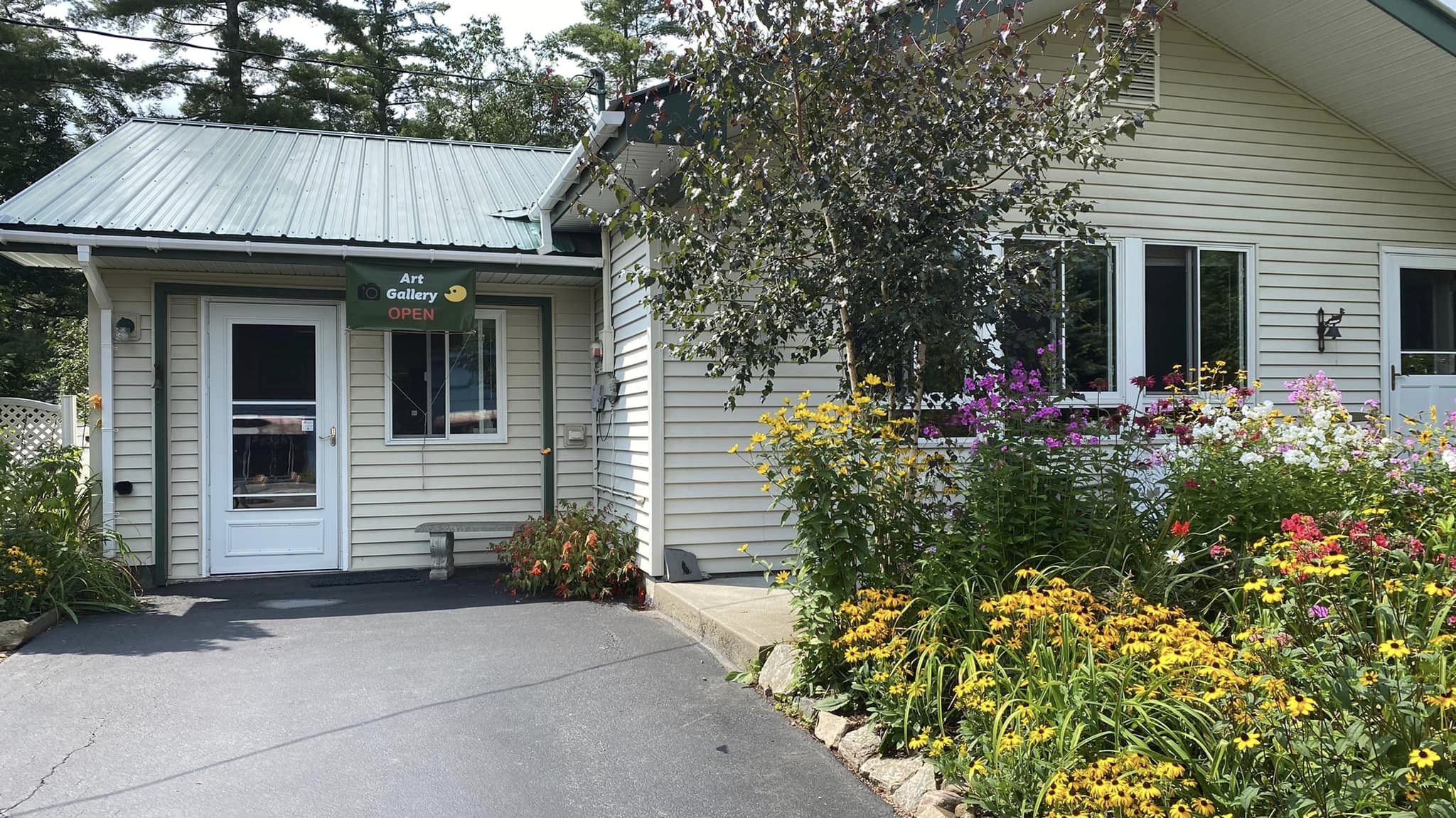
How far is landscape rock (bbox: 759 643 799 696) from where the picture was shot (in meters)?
4.54

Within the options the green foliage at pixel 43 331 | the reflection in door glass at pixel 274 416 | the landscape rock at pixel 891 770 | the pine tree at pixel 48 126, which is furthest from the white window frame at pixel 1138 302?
the pine tree at pixel 48 126

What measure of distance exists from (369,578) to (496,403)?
174 centimetres

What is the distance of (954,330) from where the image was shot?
4336mm

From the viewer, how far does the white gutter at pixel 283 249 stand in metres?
6.74

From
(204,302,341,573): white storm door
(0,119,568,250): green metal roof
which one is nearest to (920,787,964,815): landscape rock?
(0,119,568,250): green metal roof

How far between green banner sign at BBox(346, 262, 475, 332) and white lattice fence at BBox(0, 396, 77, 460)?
2.12m

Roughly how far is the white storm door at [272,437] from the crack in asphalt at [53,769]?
11.7ft

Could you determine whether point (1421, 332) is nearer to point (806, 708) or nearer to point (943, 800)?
point (806, 708)

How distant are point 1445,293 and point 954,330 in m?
6.17

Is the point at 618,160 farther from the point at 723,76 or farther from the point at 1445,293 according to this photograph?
the point at 1445,293

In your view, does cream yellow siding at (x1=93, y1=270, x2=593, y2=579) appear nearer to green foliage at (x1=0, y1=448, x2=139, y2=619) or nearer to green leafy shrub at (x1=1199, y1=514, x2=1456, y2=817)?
green foliage at (x1=0, y1=448, x2=139, y2=619)

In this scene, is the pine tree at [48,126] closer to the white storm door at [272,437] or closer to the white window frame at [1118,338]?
the white storm door at [272,437]

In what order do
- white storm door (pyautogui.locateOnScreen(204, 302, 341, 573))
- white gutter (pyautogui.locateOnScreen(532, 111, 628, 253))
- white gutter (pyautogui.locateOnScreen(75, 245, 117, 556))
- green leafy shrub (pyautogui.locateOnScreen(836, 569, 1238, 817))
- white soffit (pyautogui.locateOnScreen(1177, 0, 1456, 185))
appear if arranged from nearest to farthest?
1. green leafy shrub (pyautogui.locateOnScreen(836, 569, 1238, 817))
2. white gutter (pyautogui.locateOnScreen(532, 111, 628, 253))
3. white soffit (pyautogui.locateOnScreen(1177, 0, 1456, 185))
4. white gutter (pyautogui.locateOnScreen(75, 245, 117, 556))
5. white storm door (pyautogui.locateOnScreen(204, 302, 341, 573))

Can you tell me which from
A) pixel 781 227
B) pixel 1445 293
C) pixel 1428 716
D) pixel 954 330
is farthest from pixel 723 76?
pixel 1445 293
